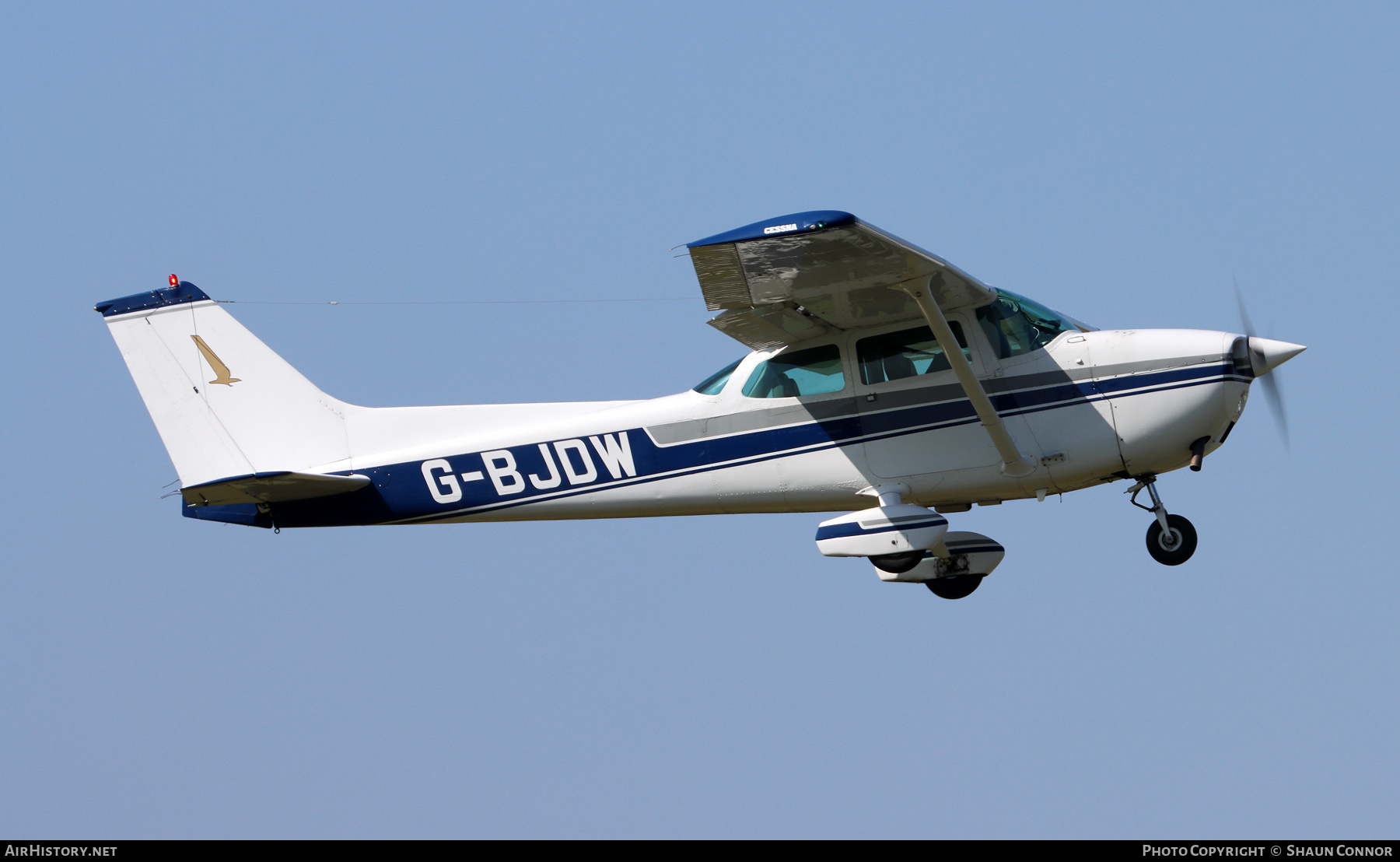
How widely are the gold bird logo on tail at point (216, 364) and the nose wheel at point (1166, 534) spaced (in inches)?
318

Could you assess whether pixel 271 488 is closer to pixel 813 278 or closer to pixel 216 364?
pixel 216 364

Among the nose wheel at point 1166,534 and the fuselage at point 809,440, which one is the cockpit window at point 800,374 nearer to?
the fuselage at point 809,440

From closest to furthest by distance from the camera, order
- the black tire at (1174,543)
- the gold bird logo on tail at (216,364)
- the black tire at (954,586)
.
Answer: the black tire at (1174,543) → the black tire at (954,586) → the gold bird logo on tail at (216,364)

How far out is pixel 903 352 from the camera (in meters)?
11.6

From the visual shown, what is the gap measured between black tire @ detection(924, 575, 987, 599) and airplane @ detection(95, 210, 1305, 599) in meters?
0.02

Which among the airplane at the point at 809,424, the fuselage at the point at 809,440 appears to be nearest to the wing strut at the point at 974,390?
the airplane at the point at 809,424

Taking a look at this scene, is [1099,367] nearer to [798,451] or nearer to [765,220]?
[798,451]

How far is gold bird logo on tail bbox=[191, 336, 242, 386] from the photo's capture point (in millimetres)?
13297

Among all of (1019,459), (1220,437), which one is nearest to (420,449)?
(1019,459)

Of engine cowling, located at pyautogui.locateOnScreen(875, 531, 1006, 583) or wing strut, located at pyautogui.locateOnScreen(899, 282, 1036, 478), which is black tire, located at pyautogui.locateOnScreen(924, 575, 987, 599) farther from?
wing strut, located at pyautogui.locateOnScreen(899, 282, 1036, 478)

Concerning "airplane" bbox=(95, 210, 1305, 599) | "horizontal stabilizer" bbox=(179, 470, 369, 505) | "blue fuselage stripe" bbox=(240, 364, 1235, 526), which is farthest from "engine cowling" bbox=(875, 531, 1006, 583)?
"horizontal stabilizer" bbox=(179, 470, 369, 505)

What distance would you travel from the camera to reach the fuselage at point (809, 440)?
11.2 metres

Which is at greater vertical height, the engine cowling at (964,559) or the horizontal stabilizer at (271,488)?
the horizontal stabilizer at (271,488)

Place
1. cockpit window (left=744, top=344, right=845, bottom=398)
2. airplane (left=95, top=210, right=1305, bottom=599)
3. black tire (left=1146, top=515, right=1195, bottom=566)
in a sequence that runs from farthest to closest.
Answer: cockpit window (left=744, top=344, right=845, bottom=398) < black tire (left=1146, top=515, right=1195, bottom=566) < airplane (left=95, top=210, right=1305, bottom=599)
